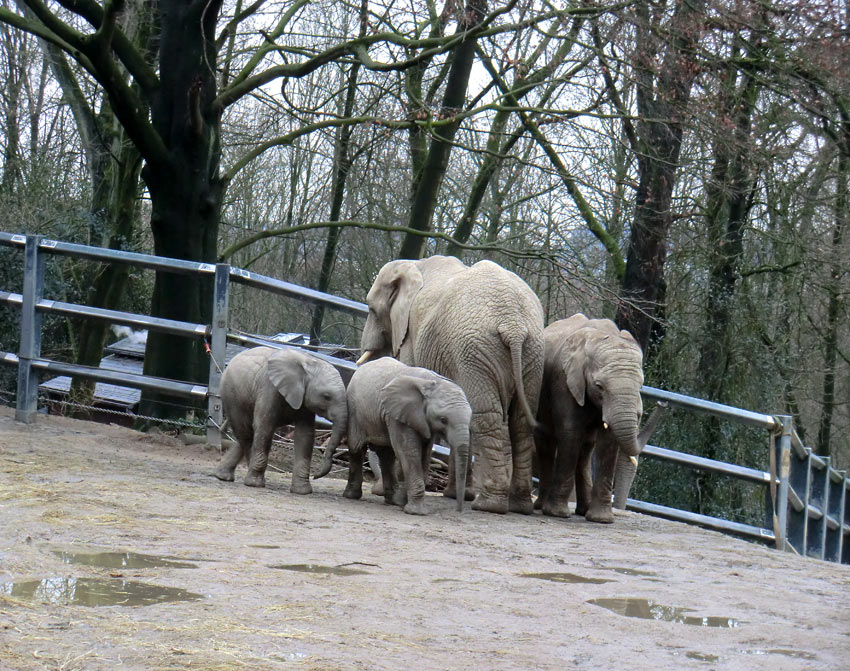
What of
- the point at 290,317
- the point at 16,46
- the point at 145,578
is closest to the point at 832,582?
the point at 145,578

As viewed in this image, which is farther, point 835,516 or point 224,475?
point 835,516

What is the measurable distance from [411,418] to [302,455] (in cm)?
94

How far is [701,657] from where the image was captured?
3.90 metres

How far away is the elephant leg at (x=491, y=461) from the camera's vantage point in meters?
8.12

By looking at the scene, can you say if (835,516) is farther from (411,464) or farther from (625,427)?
(411,464)

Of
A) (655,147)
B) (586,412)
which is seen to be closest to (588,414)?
(586,412)

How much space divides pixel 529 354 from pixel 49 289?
895 cm

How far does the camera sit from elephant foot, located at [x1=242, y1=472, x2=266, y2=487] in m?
7.82

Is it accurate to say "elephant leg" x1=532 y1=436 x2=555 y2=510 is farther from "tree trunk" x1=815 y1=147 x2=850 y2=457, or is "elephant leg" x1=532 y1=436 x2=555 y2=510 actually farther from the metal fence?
"tree trunk" x1=815 y1=147 x2=850 y2=457

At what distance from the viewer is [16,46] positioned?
21578mm

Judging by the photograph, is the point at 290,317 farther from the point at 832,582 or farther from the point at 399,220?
the point at 832,582

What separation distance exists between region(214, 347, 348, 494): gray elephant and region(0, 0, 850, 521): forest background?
342cm

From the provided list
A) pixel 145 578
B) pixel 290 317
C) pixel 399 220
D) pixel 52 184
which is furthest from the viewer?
pixel 290 317

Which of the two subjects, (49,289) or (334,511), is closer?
(334,511)
